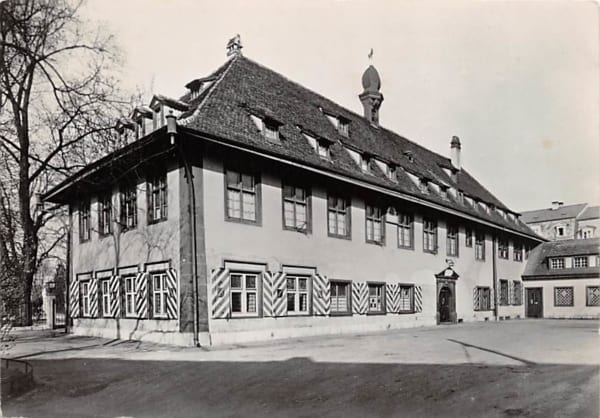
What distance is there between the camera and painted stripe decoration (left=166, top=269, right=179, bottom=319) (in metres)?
15.2

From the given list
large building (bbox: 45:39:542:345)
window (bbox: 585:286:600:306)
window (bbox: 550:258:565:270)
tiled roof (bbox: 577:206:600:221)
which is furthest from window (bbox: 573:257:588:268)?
large building (bbox: 45:39:542:345)

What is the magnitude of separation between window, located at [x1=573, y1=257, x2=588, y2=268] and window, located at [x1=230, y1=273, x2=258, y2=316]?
25387 millimetres

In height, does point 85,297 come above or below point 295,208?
below

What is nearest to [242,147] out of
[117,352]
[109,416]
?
[117,352]

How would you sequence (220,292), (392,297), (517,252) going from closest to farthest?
(220,292), (392,297), (517,252)

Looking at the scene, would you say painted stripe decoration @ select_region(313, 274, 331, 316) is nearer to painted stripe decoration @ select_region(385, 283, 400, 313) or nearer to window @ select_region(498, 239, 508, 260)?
painted stripe decoration @ select_region(385, 283, 400, 313)

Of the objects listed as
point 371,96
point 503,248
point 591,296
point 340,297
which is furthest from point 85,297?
point 591,296

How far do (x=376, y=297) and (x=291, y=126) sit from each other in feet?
24.6

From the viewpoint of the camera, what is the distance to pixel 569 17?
313 inches

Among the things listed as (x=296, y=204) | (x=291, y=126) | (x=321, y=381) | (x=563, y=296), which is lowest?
(x=563, y=296)

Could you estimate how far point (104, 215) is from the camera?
20.0 meters

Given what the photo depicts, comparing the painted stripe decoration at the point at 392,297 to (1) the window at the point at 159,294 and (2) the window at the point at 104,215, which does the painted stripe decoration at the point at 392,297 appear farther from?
(2) the window at the point at 104,215

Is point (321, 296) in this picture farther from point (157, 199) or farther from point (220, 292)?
point (157, 199)

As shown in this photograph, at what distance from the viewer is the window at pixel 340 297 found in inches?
771
